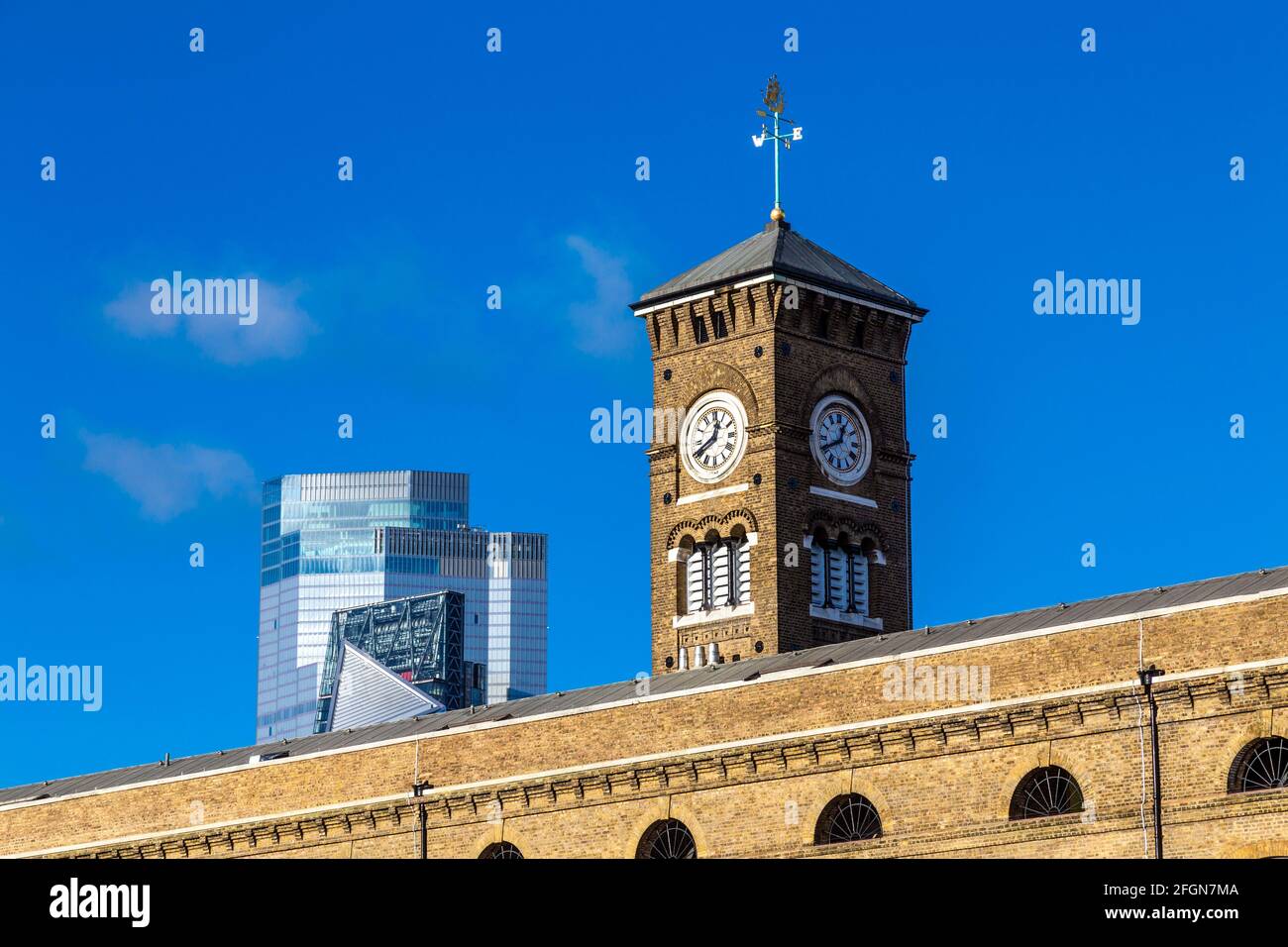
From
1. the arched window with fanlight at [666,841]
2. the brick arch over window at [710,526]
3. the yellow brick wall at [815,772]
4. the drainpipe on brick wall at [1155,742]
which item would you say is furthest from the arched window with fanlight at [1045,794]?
the brick arch over window at [710,526]

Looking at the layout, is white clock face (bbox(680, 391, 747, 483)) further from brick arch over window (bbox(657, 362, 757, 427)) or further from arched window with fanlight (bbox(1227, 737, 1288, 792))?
arched window with fanlight (bbox(1227, 737, 1288, 792))

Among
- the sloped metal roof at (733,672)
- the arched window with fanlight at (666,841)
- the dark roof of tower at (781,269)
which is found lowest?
the arched window with fanlight at (666,841)

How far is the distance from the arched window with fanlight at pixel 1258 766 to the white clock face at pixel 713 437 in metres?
31.7

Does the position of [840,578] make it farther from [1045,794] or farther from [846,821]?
[1045,794]

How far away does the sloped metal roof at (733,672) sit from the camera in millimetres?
55625

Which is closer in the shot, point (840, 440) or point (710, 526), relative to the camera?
point (710, 526)

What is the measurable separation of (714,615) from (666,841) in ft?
60.9

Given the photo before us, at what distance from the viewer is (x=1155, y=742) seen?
51969mm

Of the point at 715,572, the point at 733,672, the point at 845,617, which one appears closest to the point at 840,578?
the point at 845,617

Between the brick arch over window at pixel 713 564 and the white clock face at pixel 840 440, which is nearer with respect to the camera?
the brick arch over window at pixel 713 564

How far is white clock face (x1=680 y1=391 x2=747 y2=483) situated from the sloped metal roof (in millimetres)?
11301

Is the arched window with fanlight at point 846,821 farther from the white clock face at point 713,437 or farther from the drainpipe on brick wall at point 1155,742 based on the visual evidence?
the white clock face at point 713,437
